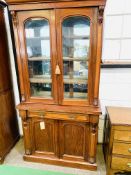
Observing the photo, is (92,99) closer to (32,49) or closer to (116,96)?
(116,96)

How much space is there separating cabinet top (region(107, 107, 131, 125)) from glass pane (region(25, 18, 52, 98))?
0.81m

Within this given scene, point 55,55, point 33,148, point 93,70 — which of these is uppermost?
point 55,55

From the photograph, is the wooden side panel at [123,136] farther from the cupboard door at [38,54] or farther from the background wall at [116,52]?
the cupboard door at [38,54]

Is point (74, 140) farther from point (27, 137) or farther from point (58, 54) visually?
point (58, 54)

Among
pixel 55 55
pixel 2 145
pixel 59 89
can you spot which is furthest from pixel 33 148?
pixel 55 55

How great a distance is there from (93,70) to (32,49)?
77 centimetres

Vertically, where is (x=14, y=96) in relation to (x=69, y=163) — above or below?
above

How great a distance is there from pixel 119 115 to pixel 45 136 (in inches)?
38.8

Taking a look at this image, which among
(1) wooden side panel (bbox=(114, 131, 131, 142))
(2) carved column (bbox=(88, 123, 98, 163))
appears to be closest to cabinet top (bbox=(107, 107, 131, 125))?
(1) wooden side panel (bbox=(114, 131, 131, 142))

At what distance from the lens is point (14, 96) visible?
2.54 metres

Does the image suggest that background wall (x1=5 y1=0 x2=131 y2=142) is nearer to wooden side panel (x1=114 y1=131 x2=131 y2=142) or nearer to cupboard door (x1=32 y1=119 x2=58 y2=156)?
wooden side panel (x1=114 y1=131 x2=131 y2=142)

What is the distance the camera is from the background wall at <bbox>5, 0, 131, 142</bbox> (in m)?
1.97

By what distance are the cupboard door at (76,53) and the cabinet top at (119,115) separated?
375mm

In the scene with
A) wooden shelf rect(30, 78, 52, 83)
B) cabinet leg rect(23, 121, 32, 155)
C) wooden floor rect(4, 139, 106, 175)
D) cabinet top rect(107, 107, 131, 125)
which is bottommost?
wooden floor rect(4, 139, 106, 175)
